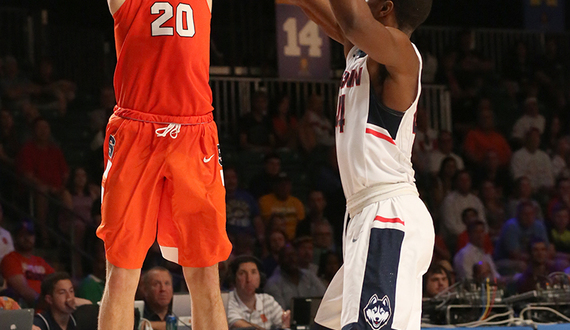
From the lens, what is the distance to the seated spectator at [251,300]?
6.11 m

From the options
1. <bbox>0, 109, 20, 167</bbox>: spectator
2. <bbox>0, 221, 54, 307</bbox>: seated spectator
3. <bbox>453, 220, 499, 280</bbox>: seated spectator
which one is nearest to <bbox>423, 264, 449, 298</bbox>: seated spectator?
<bbox>453, 220, 499, 280</bbox>: seated spectator

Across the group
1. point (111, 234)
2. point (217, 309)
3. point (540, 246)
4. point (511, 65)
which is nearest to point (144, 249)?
point (111, 234)

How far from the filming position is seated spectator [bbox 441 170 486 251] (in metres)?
8.62

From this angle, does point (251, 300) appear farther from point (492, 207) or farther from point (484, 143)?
point (484, 143)

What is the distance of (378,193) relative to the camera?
3.15 metres

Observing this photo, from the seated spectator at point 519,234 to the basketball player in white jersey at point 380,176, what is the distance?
218 inches

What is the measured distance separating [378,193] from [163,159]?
1005mm

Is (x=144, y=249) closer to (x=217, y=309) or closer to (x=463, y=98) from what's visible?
(x=217, y=309)

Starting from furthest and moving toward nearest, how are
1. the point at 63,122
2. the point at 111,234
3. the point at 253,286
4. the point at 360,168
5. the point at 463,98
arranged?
the point at 463,98 → the point at 63,122 → the point at 253,286 → the point at 111,234 → the point at 360,168

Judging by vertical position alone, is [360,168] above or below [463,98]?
below

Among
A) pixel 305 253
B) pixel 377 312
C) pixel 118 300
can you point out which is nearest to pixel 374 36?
pixel 377 312

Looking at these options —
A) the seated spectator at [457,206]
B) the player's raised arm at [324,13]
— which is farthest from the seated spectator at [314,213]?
the player's raised arm at [324,13]

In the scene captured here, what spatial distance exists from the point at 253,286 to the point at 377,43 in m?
3.70

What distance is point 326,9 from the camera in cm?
372
